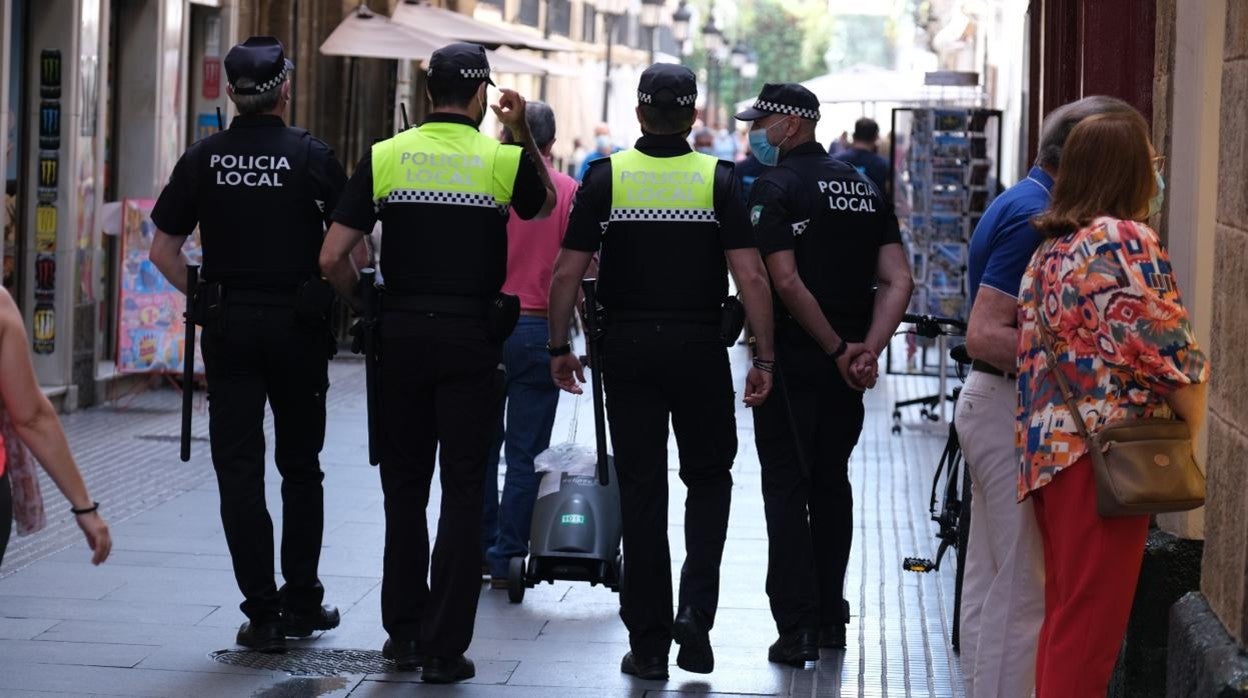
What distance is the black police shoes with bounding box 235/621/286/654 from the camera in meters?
7.02

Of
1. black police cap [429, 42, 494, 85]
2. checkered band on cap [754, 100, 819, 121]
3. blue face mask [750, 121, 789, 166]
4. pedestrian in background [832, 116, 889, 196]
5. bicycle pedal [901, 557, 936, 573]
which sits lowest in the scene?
bicycle pedal [901, 557, 936, 573]

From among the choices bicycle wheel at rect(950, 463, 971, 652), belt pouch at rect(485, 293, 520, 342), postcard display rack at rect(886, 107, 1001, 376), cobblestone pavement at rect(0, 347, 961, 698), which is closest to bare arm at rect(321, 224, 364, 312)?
belt pouch at rect(485, 293, 520, 342)

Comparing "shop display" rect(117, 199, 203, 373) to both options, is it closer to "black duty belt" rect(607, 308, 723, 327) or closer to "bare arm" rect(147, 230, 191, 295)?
"bare arm" rect(147, 230, 191, 295)

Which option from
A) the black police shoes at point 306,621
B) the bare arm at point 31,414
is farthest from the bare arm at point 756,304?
the bare arm at point 31,414

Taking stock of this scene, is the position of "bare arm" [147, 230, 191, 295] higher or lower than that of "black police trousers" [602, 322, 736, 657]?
higher

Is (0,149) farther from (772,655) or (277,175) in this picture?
(772,655)

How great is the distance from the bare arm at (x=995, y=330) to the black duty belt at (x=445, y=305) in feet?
5.52

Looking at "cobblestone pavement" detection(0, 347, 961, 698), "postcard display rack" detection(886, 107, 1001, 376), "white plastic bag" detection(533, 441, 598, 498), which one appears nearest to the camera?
"cobblestone pavement" detection(0, 347, 961, 698)

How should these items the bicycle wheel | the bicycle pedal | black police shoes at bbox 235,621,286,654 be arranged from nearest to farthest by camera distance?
black police shoes at bbox 235,621,286,654
the bicycle wheel
the bicycle pedal

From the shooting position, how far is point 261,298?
269 inches

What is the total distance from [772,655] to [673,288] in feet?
4.46

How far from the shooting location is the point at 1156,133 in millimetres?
6789

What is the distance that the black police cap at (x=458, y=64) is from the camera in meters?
6.54

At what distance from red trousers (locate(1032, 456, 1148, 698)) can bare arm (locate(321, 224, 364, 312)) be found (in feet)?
8.07
